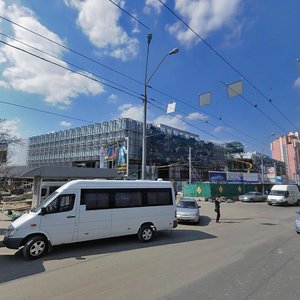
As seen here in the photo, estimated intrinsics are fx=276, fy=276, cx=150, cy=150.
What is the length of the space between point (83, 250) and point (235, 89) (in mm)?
11327

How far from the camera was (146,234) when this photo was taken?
37.0 ft

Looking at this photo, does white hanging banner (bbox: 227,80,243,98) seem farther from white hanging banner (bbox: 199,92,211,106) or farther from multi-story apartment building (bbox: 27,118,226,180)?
multi-story apartment building (bbox: 27,118,226,180)

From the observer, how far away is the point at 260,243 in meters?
10.9

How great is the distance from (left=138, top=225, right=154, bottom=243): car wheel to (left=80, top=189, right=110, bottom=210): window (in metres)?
1.82

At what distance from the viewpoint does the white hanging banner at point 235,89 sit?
15.0 meters

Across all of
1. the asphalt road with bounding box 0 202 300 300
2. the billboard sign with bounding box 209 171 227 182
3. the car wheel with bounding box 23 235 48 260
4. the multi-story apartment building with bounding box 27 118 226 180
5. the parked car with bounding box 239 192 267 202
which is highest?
the multi-story apartment building with bounding box 27 118 226 180

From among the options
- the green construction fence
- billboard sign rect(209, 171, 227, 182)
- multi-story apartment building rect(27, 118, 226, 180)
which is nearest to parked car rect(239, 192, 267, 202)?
the green construction fence

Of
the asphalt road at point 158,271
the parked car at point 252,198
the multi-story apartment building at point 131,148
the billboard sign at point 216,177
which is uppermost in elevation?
the multi-story apartment building at point 131,148

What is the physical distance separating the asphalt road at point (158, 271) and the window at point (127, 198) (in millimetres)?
1518

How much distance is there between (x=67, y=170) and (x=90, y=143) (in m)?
52.9

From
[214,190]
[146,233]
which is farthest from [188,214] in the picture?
[214,190]

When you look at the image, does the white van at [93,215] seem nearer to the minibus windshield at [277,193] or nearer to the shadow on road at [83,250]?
the shadow on road at [83,250]

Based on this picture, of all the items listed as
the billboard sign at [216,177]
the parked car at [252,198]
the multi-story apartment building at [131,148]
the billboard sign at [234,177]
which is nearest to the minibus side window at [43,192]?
the parked car at [252,198]

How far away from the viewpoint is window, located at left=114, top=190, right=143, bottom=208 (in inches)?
430
